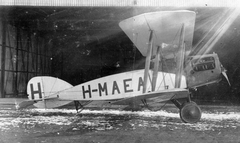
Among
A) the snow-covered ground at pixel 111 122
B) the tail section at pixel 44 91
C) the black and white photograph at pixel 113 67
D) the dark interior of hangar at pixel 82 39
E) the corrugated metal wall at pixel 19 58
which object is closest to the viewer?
the black and white photograph at pixel 113 67

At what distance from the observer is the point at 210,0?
4258 millimetres

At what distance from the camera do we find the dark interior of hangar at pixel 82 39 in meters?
5.93

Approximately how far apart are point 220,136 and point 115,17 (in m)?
4.86

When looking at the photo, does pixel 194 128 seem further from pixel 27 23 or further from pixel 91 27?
pixel 27 23

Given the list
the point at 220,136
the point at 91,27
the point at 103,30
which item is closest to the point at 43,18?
the point at 91,27

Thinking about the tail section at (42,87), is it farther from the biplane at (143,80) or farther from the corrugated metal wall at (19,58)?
the corrugated metal wall at (19,58)

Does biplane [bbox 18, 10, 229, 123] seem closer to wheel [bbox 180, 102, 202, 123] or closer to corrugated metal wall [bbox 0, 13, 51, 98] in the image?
wheel [bbox 180, 102, 202, 123]

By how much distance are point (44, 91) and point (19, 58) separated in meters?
3.08

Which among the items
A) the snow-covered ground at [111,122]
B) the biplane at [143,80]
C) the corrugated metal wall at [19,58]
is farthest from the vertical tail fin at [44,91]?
the corrugated metal wall at [19,58]

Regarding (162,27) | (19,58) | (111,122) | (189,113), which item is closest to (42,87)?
(111,122)

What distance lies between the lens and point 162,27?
404 cm

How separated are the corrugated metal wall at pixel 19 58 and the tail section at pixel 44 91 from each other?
63.2 inches

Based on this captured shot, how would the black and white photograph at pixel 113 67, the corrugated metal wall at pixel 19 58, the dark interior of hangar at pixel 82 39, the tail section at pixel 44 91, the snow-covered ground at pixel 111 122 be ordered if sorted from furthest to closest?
the corrugated metal wall at pixel 19 58 < the dark interior of hangar at pixel 82 39 < the tail section at pixel 44 91 < the snow-covered ground at pixel 111 122 < the black and white photograph at pixel 113 67

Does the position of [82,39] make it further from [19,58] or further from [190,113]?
[190,113]
